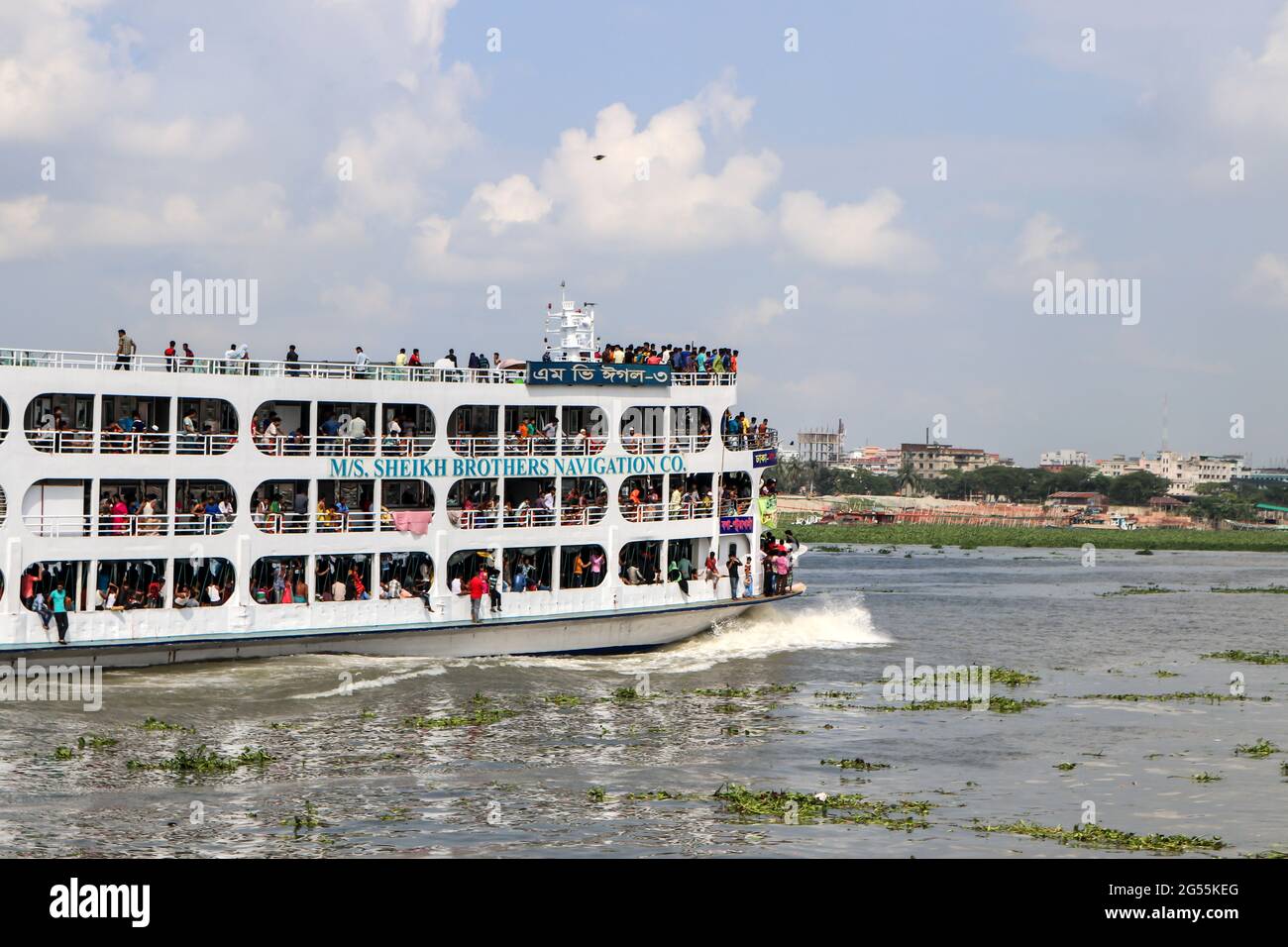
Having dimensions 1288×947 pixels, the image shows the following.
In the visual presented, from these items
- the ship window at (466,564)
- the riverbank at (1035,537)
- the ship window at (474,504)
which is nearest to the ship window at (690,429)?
the ship window at (474,504)

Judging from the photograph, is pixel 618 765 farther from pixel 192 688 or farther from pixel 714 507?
pixel 714 507

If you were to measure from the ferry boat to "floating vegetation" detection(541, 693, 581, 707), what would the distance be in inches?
111

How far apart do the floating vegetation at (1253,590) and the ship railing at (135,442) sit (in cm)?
4906

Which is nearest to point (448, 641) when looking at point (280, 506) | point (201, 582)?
point (280, 506)

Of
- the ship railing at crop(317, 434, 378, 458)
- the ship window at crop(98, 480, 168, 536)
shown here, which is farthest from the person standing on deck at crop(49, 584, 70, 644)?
the ship railing at crop(317, 434, 378, 458)

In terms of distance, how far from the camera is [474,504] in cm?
3042

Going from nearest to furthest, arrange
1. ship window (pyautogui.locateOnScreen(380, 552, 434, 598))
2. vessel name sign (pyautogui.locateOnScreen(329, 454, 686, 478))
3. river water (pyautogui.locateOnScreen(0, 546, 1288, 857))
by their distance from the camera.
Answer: river water (pyautogui.locateOnScreen(0, 546, 1288, 857)), vessel name sign (pyautogui.locateOnScreen(329, 454, 686, 478)), ship window (pyautogui.locateOnScreen(380, 552, 434, 598))

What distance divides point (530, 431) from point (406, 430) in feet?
9.22

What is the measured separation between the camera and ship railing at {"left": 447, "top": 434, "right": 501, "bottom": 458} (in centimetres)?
2981

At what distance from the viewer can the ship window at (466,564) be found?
98.6 ft

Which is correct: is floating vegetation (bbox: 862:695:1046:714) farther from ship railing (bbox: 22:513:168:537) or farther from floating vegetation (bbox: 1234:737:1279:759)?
ship railing (bbox: 22:513:168:537)

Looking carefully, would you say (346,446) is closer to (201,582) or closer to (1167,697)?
(201,582)

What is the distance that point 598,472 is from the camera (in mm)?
31234
